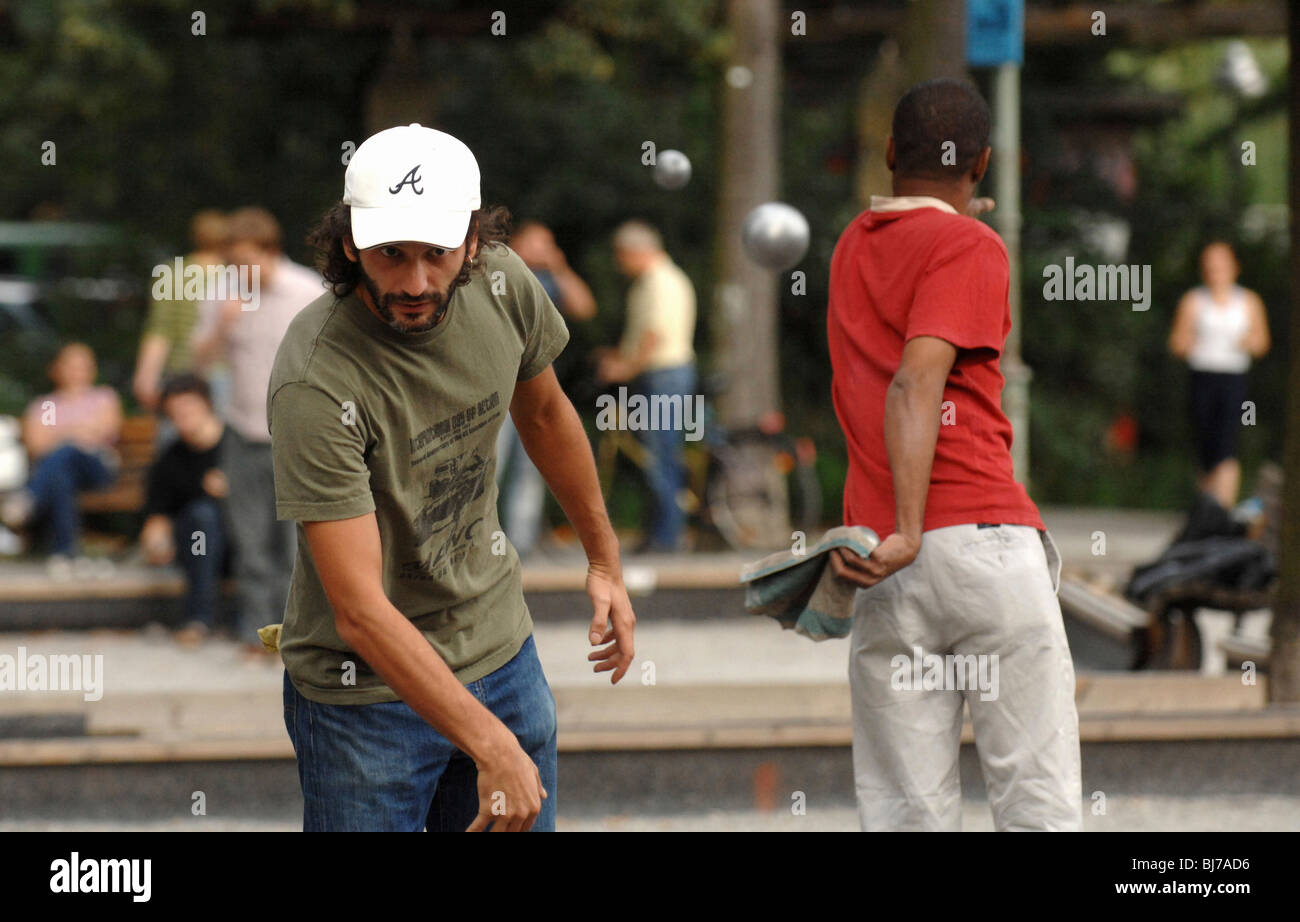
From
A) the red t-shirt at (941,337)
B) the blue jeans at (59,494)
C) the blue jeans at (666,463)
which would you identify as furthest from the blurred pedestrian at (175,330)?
the red t-shirt at (941,337)

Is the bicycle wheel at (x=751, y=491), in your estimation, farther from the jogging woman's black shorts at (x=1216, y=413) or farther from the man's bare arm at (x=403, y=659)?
the man's bare arm at (x=403, y=659)

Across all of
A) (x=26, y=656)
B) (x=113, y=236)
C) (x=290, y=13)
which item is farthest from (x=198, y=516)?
(x=113, y=236)

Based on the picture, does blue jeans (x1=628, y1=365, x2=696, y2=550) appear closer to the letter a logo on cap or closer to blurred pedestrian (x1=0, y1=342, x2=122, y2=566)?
blurred pedestrian (x1=0, y1=342, x2=122, y2=566)

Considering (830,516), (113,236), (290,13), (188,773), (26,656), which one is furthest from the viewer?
(113,236)

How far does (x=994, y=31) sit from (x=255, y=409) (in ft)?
11.4

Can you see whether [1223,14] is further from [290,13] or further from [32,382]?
[32,382]

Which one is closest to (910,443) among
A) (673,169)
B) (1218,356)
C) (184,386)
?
(673,169)

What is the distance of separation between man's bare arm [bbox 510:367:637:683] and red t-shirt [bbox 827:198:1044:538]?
618 millimetres

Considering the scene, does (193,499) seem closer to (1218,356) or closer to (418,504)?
(418,504)

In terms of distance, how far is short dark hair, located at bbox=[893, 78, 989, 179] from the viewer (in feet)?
12.1

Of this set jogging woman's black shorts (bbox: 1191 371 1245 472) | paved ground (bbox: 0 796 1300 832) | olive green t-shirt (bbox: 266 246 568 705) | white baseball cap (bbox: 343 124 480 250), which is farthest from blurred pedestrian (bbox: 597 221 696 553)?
white baseball cap (bbox: 343 124 480 250)

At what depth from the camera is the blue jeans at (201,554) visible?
331 inches

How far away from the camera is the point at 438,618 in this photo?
3080 mm

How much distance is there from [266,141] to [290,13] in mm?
3406
